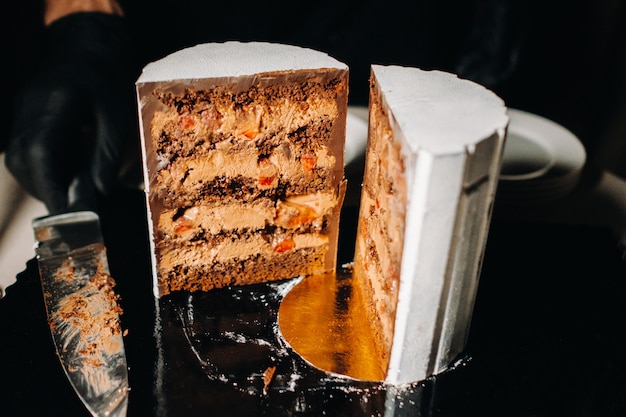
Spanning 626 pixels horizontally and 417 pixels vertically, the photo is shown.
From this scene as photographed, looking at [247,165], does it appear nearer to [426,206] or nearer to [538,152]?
[426,206]

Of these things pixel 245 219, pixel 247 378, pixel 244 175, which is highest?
pixel 244 175

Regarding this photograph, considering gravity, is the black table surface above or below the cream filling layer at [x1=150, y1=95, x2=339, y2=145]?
below

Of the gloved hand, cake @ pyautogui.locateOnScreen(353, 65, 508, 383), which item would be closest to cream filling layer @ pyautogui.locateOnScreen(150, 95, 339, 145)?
cake @ pyautogui.locateOnScreen(353, 65, 508, 383)

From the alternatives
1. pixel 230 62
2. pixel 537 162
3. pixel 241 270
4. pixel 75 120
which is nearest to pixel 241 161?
pixel 230 62

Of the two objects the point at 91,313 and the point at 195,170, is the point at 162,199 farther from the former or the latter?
the point at 91,313

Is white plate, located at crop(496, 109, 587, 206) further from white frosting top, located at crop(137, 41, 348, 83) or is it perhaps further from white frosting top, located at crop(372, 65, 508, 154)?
white frosting top, located at crop(137, 41, 348, 83)

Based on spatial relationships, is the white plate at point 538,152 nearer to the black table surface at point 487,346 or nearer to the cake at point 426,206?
the black table surface at point 487,346

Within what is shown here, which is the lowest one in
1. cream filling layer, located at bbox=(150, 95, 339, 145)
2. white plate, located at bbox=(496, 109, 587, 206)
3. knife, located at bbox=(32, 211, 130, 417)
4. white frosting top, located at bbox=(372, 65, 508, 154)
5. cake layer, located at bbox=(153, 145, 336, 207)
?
knife, located at bbox=(32, 211, 130, 417)

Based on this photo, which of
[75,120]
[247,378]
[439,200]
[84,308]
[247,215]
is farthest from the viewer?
[75,120]
